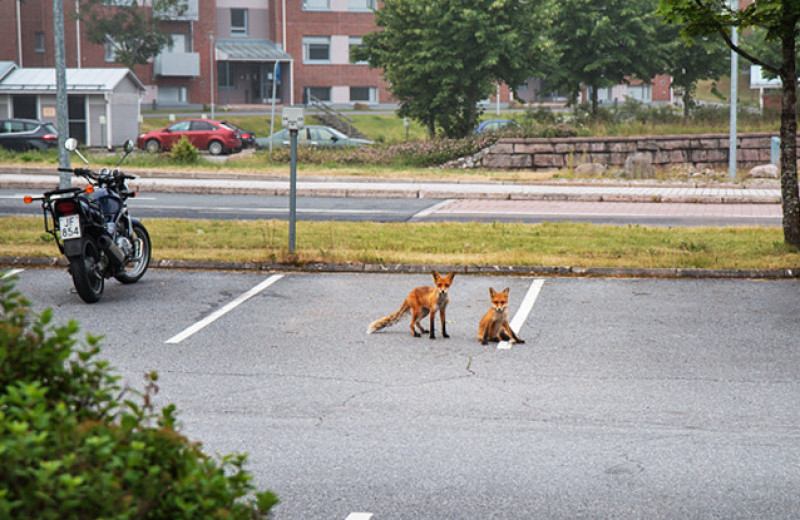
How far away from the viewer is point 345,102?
Result: 76.2 meters

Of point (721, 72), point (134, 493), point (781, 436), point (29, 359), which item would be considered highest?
point (721, 72)

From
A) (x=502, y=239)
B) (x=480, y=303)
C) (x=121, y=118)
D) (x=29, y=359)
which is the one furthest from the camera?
(x=121, y=118)

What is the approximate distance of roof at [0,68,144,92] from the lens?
143ft

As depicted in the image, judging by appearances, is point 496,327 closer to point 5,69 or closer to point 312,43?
point 5,69

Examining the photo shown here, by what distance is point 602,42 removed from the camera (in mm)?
35500

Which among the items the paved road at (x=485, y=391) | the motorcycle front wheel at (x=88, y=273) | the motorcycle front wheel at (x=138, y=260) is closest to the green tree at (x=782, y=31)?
the paved road at (x=485, y=391)

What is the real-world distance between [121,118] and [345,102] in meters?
32.3

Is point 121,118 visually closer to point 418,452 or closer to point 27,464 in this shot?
point 418,452

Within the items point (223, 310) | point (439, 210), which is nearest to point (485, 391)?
point (223, 310)

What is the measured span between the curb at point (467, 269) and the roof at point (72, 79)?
1279 inches

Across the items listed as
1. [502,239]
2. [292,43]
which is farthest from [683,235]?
[292,43]

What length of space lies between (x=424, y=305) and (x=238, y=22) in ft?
227

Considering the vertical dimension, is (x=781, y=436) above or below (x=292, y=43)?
below

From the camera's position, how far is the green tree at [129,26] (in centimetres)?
6519
